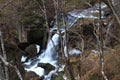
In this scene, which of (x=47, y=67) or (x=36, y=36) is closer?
(x=47, y=67)

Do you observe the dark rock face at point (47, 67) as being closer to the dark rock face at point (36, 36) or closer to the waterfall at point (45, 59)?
the waterfall at point (45, 59)

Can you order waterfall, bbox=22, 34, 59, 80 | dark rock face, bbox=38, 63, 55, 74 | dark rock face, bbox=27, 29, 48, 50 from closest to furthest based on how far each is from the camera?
dark rock face, bbox=38, 63, 55, 74
waterfall, bbox=22, 34, 59, 80
dark rock face, bbox=27, 29, 48, 50

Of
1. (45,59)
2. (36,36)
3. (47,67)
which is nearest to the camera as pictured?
(47,67)

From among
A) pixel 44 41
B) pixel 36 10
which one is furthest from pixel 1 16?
pixel 44 41

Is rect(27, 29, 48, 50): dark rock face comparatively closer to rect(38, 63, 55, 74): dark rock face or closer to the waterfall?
the waterfall

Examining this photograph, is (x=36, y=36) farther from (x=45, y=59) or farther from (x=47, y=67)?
(x=47, y=67)

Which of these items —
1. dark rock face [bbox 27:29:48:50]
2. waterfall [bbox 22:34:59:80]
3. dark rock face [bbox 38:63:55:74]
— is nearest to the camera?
dark rock face [bbox 38:63:55:74]

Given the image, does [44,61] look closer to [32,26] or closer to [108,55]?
[32,26]

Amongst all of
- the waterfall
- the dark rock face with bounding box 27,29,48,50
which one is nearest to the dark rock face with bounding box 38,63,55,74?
the waterfall

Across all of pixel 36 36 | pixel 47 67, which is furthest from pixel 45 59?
pixel 36 36

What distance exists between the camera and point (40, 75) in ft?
60.7

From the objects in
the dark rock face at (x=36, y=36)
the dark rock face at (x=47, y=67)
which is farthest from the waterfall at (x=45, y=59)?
the dark rock face at (x=36, y=36)

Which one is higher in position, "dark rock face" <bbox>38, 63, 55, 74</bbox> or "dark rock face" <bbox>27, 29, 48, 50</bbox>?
"dark rock face" <bbox>27, 29, 48, 50</bbox>

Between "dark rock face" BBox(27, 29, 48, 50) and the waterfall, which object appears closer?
the waterfall
